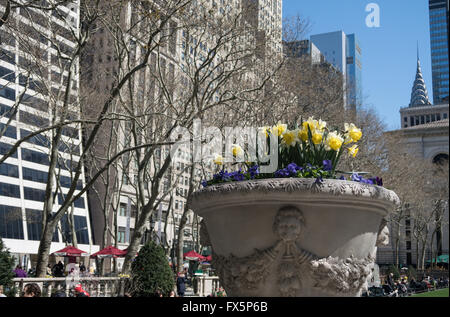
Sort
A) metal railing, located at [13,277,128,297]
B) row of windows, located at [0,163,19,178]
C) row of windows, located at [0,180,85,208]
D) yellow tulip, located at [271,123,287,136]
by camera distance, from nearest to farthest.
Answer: yellow tulip, located at [271,123,287,136]
metal railing, located at [13,277,128,297]
row of windows, located at [0,180,85,208]
row of windows, located at [0,163,19,178]

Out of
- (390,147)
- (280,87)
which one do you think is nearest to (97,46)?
(280,87)

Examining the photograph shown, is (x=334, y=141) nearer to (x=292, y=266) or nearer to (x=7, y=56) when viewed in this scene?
(x=292, y=266)

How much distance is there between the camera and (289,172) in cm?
449

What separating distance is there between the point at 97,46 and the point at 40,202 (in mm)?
35565

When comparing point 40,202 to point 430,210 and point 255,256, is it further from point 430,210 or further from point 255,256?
point 255,256

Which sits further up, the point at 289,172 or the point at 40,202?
the point at 40,202

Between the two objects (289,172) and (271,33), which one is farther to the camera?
(271,33)

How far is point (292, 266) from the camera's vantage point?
14.3 feet

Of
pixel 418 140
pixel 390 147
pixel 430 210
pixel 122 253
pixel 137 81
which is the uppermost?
pixel 418 140

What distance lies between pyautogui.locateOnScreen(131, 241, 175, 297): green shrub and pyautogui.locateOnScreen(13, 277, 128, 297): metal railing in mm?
1205

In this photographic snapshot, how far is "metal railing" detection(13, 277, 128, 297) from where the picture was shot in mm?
13141

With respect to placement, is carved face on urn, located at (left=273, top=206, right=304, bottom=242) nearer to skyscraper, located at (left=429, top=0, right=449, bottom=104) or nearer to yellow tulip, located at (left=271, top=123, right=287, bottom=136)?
yellow tulip, located at (left=271, top=123, right=287, bottom=136)

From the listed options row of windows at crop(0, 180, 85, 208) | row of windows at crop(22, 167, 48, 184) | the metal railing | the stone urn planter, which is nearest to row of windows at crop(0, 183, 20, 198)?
row of windows at crop(0, 180, 85, 208)

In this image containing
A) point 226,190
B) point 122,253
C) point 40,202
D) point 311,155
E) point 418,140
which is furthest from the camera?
point 418,140
